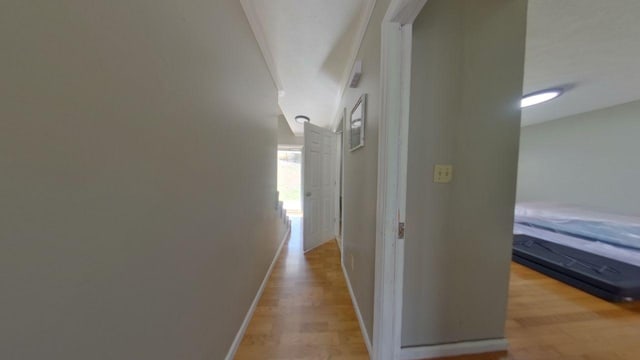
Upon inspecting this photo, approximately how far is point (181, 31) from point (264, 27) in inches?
48.0

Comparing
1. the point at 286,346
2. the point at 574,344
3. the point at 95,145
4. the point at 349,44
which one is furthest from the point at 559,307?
the point at 95,145

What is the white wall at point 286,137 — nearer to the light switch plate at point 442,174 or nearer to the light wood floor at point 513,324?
the light wood floor at point 513,324

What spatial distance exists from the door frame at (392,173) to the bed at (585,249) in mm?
2409

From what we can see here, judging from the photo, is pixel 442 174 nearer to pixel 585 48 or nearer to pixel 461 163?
pixel 461 163

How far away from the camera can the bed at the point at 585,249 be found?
6.60 ft

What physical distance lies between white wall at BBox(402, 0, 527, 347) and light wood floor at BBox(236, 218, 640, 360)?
409 millimetres

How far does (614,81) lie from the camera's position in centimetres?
252

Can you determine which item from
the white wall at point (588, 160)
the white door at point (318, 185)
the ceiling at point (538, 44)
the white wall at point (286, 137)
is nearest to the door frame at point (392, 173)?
the ceiling at point (538, 44)

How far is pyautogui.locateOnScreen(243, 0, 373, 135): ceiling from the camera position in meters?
1.59

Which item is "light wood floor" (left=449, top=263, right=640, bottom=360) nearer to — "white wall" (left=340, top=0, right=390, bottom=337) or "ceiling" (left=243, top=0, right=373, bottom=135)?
"white wall" (left=340, top=0, right=390, bottom=337)

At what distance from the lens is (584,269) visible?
2.19 m

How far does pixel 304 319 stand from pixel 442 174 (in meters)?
1.57

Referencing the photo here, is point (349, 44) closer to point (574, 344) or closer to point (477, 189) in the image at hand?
point (477, 189)

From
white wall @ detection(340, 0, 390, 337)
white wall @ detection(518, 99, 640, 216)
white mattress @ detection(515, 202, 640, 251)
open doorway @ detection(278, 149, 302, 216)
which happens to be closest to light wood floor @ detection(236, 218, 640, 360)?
white wall @ detection(340, 0, 390, 337)
